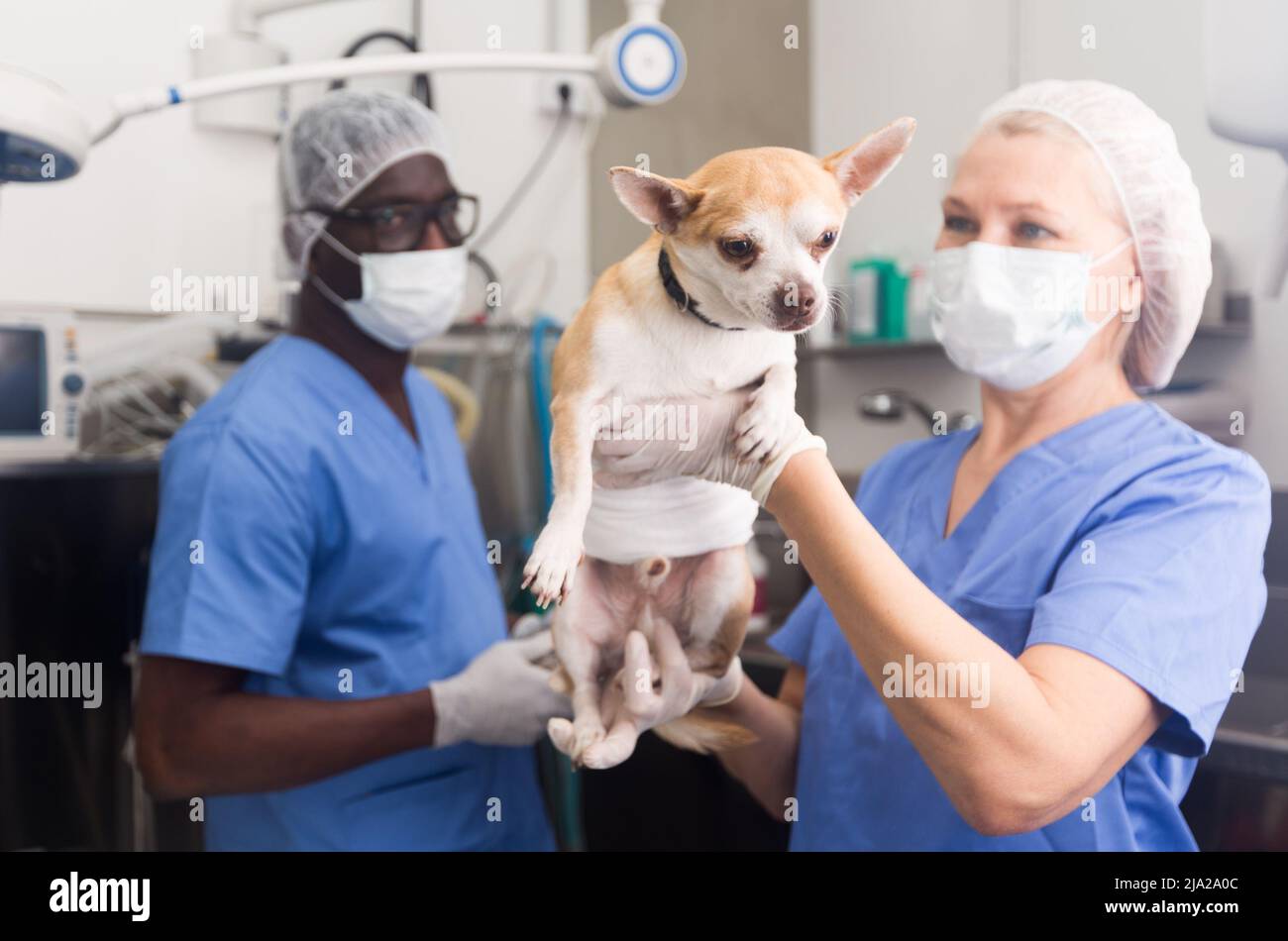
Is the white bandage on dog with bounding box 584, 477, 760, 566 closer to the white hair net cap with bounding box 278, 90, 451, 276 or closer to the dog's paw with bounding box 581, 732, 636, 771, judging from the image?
the dog's paw with bounding box 581, 732, 636, 771

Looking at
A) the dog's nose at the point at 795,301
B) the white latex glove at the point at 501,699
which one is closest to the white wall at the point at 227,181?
the white latex glove at the point at 501,699

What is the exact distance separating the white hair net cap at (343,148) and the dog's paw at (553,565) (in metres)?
0.52

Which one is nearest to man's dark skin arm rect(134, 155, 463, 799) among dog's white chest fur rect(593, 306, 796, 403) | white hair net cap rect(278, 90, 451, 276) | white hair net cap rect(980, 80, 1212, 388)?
white hair net cap rect(278, 90, 451, 276)

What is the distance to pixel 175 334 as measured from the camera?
3.85ft

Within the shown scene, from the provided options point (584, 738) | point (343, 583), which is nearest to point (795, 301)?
point (584, 738)

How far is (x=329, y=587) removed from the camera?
0.88 metres

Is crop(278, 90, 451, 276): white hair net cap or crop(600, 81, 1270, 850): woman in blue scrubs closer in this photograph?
crop(600, 81, 1270, 850): woman in blue scrubs

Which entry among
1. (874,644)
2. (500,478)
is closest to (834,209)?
(874,644)

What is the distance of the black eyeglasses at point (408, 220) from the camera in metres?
0.86

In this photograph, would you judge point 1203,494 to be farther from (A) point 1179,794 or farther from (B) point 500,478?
(B) point 500,478

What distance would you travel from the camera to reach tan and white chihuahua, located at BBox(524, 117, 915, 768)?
20.5 inches

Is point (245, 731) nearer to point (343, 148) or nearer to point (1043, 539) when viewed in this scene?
point (343, 148)

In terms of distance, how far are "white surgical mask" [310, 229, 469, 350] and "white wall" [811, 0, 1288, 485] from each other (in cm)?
34
